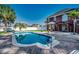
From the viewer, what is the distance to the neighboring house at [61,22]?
4.61 metres

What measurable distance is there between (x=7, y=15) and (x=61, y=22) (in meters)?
1.27

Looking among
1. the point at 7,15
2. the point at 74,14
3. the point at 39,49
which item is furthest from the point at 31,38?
the point at 74,14

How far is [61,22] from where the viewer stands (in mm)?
4754

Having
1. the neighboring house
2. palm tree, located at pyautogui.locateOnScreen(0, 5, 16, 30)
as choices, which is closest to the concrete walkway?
the neighboring house

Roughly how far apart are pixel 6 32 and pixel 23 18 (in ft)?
1.72

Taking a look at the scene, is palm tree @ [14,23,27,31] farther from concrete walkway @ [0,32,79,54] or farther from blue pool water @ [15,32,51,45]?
concrete walkway @ [0,32,79,54]

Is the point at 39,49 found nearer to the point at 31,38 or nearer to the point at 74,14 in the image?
the point at 31,38

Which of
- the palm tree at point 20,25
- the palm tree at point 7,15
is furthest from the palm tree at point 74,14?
the palm tree at point 7,15

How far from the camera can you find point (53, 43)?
4480mm

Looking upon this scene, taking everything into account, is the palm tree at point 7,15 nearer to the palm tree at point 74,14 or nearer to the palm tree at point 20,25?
the palm tree at point 20,25

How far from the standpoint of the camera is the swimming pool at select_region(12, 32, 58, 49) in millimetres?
4473

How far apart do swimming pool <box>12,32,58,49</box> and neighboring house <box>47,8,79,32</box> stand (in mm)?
321
